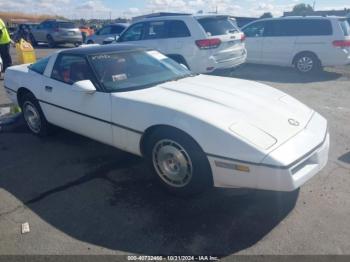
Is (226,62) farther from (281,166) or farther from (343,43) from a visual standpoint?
(281,166)

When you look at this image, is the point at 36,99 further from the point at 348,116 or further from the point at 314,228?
the point at 348,116

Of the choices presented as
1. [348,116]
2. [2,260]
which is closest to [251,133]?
[2,260]

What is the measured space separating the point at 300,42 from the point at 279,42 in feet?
2.24

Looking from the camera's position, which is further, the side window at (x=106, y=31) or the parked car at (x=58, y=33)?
the parked car at (x=58, y=33)

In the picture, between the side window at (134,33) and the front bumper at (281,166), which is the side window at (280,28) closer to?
the side window at (134,33)

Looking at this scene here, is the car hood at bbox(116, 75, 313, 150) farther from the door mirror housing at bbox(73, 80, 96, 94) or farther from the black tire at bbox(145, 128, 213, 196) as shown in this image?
the door mirror housing at bbox(73, 80, 96, 94)

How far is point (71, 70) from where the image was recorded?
4125 mm

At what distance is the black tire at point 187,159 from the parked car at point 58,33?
1875cm

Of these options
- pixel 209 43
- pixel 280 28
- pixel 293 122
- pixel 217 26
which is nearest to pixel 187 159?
pixel 293 122

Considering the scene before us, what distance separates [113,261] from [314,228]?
171 cm

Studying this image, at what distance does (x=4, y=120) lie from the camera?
5543 mm

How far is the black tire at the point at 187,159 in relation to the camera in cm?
291

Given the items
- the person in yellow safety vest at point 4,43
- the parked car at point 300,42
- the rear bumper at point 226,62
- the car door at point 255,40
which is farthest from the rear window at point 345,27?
the person in yellow safety vest at point 4,43

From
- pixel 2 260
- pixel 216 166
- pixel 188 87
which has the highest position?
pixel 188 87
